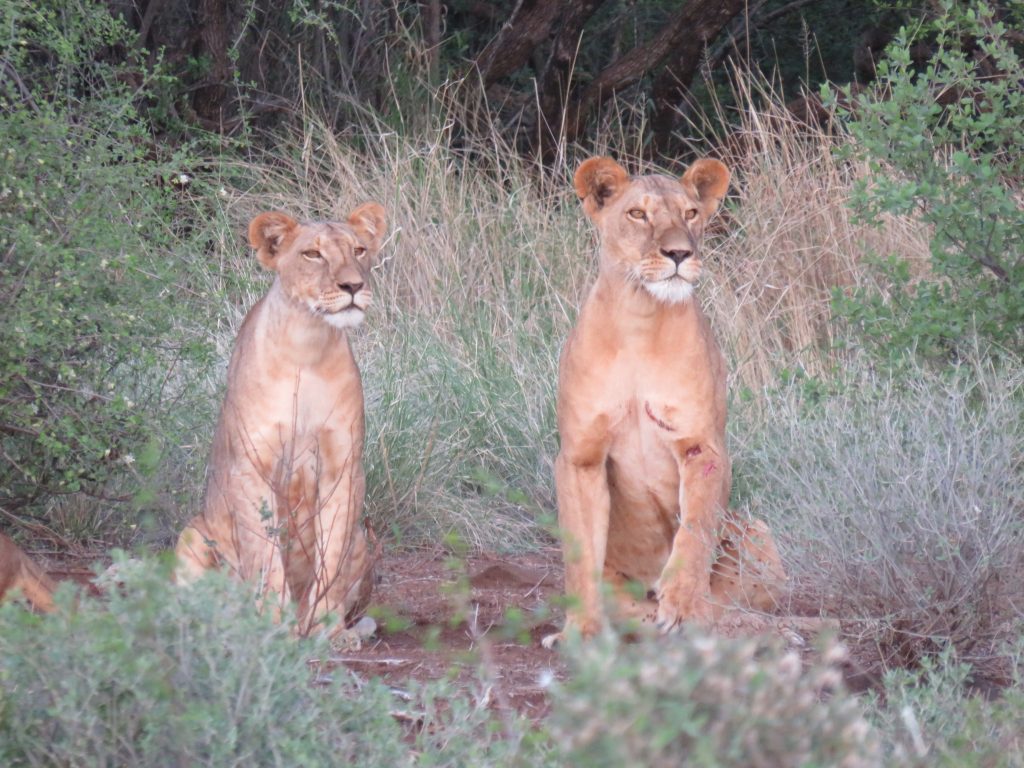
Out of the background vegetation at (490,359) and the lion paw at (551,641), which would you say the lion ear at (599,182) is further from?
the lion paw at (551,641)

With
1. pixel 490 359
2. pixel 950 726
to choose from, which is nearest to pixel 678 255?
pixel 950 726

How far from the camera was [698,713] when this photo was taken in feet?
7.39

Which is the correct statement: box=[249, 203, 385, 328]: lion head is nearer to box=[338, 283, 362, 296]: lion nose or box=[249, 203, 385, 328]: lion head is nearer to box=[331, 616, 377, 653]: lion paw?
box=[338, 283, 362, 296]: lion nose

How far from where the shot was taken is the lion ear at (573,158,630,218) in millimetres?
4805

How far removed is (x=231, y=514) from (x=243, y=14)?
7262 mm

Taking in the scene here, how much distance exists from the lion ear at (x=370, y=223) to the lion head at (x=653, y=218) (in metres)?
0.74

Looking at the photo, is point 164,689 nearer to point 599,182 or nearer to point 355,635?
point 355,635

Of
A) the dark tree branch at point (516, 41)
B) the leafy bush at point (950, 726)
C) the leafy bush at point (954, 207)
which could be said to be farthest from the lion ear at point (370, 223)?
the dark tree branch at point (516, 41)

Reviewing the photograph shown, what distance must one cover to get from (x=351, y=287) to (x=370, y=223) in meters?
0.49

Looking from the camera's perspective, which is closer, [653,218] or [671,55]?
[653,218]

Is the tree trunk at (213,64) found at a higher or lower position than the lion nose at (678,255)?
higher

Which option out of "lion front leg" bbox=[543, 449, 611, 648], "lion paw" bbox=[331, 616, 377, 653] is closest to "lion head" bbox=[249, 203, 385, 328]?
"lion front leg" bbox=[543, 449, 611, 648]

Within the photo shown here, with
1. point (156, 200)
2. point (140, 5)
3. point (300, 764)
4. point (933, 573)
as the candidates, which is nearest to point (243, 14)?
point (140, 5)

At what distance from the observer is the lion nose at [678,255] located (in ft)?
14.8
